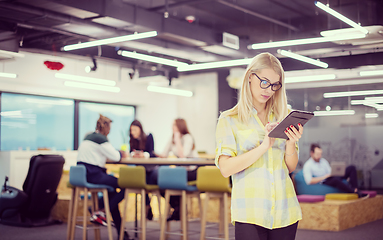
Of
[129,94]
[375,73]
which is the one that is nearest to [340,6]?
[375,73]

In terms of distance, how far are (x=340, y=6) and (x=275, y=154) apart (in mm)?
7743

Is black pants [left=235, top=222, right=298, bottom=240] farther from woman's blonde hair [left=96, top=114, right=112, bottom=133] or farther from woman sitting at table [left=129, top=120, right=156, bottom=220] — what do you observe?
woman sitting at table [left=129, top=120, right=156, bottom=220]

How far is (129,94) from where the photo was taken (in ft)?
38.8

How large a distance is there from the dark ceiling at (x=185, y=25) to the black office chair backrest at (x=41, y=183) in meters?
2.20

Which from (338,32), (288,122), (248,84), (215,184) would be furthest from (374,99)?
(288,122)

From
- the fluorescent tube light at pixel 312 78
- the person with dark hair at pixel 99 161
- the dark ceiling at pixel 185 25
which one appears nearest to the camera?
the person with dark hair at pixel 99 161

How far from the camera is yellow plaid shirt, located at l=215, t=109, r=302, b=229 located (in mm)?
1599

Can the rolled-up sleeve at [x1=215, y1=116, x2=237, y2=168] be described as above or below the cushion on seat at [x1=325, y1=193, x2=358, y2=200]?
above

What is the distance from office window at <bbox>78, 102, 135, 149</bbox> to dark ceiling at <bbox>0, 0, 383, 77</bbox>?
188 centimetres

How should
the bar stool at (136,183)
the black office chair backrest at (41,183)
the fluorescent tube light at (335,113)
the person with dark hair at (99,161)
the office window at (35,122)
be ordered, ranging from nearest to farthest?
the bar stool at (136,183) → the person with dark hair at (99,161) → the black office chair backrest at (41,183) → the fluorescent tube light at (335,113) → the office window at (35,122)

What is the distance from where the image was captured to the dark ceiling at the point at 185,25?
668 centimetres

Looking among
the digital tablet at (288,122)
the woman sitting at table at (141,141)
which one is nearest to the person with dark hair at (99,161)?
the woman sitting at table at (141,141)

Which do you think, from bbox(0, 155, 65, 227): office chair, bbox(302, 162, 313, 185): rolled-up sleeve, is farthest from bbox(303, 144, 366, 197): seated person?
bbox(0, 155, 65, 227): office chair

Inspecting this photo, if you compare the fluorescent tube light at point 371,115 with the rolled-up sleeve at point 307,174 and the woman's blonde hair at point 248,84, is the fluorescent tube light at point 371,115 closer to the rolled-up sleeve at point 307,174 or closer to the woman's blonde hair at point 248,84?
the rolled-up sleeve at point 307,174
